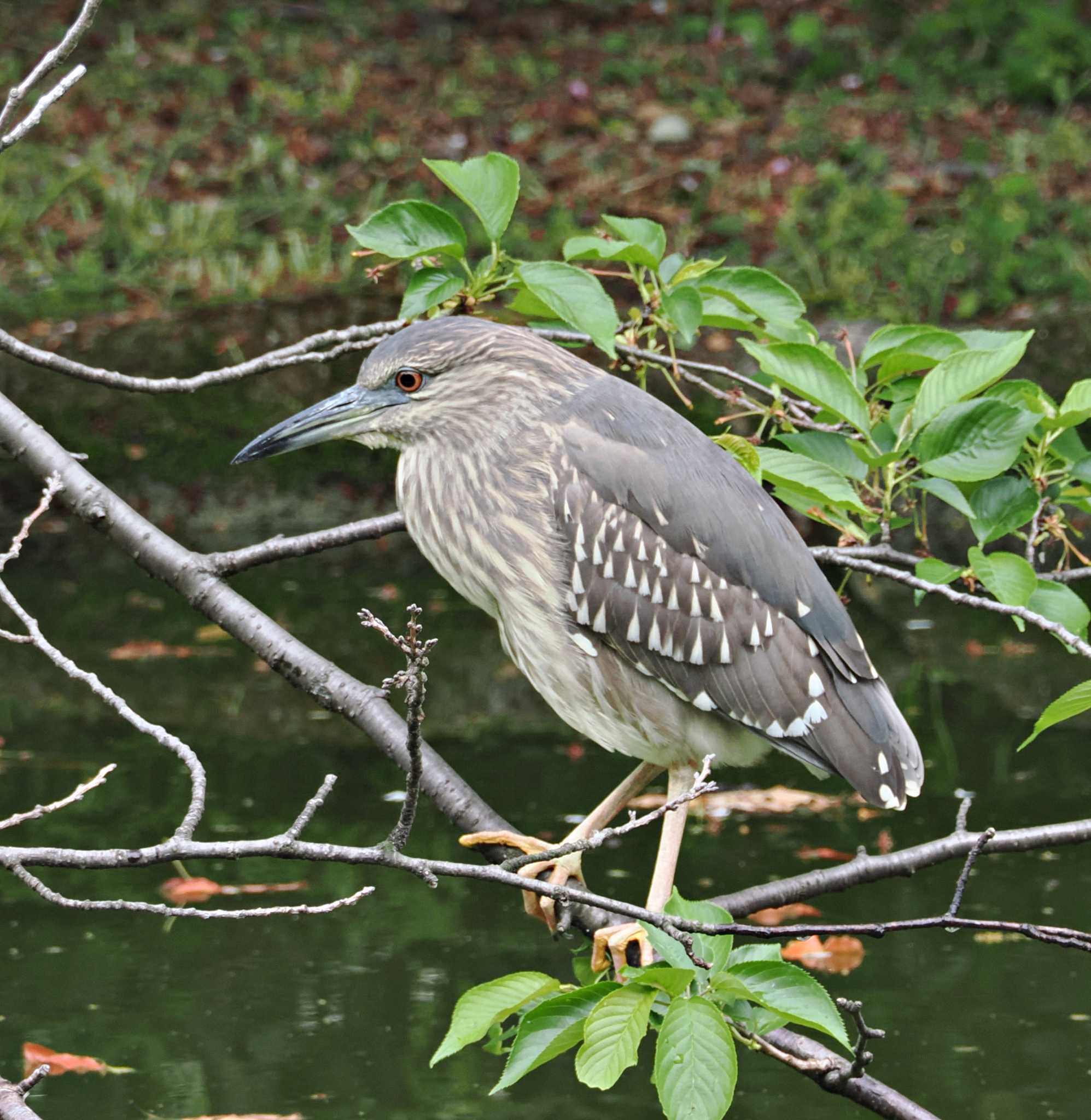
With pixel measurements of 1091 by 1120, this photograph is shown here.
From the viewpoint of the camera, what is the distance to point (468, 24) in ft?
34.8

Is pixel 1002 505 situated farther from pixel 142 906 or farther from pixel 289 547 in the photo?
pixel 142 906

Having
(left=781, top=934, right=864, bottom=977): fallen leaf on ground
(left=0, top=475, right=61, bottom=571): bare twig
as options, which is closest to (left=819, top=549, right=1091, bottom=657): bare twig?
(left=0, top=475, right=61, bottom=571): bare twig

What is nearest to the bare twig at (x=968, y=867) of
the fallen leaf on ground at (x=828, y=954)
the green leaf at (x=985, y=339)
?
the green leaf at (x=985, y=339)

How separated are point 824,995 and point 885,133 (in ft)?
26.6

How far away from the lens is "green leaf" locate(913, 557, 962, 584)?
89.0 inches

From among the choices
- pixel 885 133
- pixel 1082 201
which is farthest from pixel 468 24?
pixel 1082 201

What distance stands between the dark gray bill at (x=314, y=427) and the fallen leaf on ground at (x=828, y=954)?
183 cm

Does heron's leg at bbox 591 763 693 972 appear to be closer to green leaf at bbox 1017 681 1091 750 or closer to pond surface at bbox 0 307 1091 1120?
green leaf at bbox 1017 681 1091 750

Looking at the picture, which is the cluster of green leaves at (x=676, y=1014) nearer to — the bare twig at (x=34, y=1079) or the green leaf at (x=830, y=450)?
the bare twig at (x=34, y=1079)

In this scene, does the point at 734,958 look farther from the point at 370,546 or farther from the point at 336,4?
the point at 336,4

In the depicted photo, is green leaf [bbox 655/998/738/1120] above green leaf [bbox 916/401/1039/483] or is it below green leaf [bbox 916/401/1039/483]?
below

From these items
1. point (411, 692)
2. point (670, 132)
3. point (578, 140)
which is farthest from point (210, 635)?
point (670, 132)

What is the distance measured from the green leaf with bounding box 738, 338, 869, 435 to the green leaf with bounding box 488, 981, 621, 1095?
0.93 m

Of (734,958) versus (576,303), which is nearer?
(734,958)
